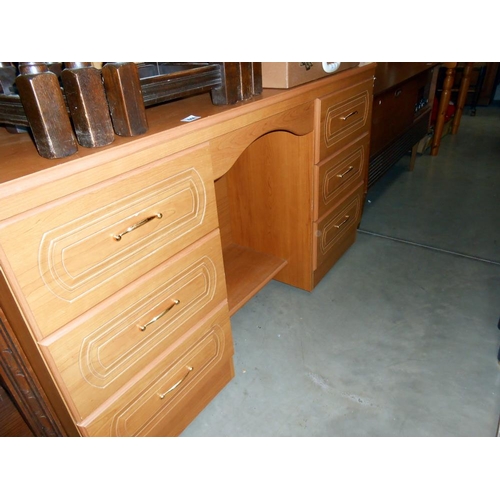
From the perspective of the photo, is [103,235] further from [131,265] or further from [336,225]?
[336,225]

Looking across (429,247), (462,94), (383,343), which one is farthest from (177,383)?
(462,94)

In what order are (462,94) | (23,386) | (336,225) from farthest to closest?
(462,94) < (336,225) < (23,386)

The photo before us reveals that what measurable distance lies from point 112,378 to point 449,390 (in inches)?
43.5

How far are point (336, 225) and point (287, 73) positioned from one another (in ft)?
2.57

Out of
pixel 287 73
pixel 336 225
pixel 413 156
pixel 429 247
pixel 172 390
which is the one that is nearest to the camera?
pixel 172 390

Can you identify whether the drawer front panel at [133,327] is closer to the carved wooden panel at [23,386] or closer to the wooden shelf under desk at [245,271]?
the carved wooden panel at [23,386]

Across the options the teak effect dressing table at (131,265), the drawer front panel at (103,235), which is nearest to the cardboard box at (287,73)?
the teak effect dressing table at (131,265)

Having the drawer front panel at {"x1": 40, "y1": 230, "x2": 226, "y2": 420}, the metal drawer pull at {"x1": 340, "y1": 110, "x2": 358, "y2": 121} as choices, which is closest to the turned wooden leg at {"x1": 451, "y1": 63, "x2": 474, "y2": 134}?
the metal drawer pull at {"x1": 340, "y1": 110, "x2": 358, "y2": 121}

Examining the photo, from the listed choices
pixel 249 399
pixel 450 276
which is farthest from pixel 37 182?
pixel 450 276

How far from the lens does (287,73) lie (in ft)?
3.95

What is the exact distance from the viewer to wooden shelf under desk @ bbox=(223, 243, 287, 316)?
58.5 inches

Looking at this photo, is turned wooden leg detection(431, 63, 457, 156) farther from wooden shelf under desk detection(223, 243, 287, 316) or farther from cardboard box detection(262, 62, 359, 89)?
wooden shelf under desk detection(223, 243, 287, 316)

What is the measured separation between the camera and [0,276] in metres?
0.67

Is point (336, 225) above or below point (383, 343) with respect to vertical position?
above
